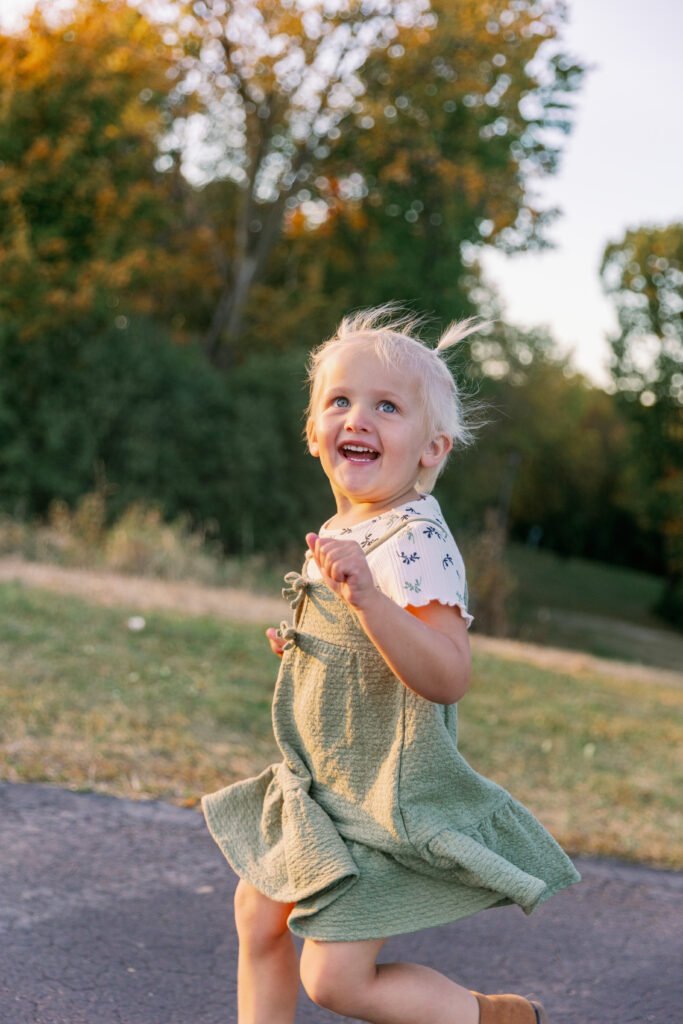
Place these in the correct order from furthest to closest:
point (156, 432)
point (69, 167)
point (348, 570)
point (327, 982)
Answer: point (156, 432)
point (69, 167)
point (327, 982)
point (348, 570)

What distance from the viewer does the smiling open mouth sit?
2191mm

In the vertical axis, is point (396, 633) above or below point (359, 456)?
below

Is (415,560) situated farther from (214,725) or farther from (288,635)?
(214,725)

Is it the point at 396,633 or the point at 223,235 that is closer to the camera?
the point at 396,633

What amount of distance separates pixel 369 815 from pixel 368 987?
12.5 inches

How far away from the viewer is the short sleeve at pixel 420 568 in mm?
2012

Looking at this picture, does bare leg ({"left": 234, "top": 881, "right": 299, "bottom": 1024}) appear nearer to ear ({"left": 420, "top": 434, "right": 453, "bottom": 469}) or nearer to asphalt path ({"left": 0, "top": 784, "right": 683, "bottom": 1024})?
asphalt path ({"left": 0, "top": 784, "right": 683, "bottom": 1024})

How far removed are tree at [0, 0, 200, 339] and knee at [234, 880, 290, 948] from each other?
13.7m

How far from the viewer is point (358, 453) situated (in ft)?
7.23

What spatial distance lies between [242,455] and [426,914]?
1546 cm

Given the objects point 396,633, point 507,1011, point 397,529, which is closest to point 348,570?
point 396,633

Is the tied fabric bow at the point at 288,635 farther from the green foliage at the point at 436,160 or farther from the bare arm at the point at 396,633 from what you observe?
the green foliage at the point at 436,160

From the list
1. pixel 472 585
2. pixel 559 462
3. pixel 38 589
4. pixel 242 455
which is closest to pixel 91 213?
pixel 242 455

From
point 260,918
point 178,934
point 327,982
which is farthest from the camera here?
point 178,934
